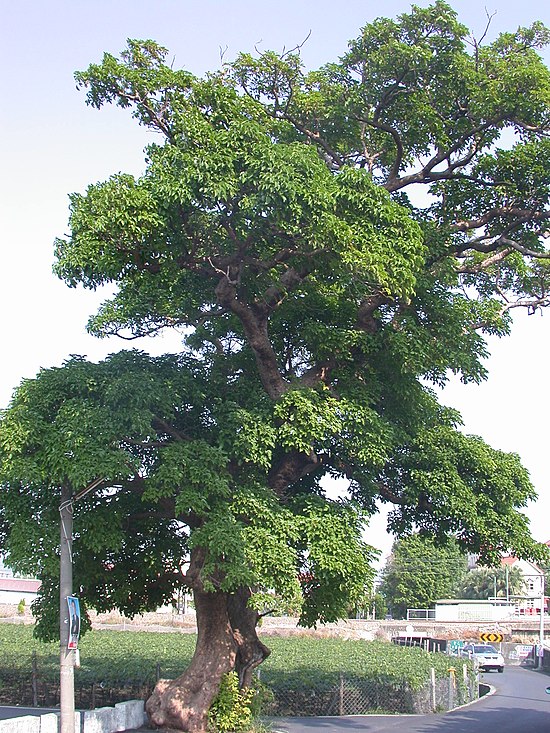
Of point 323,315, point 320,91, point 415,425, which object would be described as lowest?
point 415,425

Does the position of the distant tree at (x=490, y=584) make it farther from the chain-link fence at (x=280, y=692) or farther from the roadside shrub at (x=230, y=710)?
the roadside shrub at (x=230, y=710)

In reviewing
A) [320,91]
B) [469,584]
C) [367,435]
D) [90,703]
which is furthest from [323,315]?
[469,584]

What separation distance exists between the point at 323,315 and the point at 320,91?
463 cm

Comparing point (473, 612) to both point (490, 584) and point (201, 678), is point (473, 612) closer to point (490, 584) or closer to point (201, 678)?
point (490, 584)

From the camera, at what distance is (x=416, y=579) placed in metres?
95.5

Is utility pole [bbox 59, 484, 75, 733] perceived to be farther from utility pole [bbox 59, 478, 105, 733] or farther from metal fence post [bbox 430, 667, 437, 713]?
metal fence post [bbox 430, 667, 437, 713]

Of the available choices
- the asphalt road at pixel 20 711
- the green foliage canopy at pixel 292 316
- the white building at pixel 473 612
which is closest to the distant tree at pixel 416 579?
the white building at pixel 473 612

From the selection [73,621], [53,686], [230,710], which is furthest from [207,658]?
[53,686]

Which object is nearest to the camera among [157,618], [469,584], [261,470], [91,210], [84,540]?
[91,210]

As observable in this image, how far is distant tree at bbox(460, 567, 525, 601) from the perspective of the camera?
108062 millimetres

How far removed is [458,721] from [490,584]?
91.3 metres

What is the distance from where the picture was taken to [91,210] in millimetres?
15531

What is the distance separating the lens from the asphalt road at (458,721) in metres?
21.2

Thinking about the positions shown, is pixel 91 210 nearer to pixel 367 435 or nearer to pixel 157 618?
pixel 367 435
